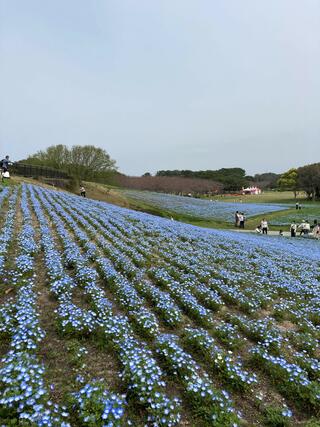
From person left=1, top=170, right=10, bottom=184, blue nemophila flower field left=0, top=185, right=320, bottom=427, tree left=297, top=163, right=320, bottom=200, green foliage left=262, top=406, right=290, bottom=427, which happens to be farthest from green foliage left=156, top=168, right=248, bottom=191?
green foliage left=262, top=406, right=290, bottom=427

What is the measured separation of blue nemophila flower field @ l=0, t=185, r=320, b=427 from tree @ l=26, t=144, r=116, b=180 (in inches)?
2750

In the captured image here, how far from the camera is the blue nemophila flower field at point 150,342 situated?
12.4 feet

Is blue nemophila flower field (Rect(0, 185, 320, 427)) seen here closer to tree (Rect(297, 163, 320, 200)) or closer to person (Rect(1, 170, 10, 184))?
person (Rect(1, 170, 10, 184))

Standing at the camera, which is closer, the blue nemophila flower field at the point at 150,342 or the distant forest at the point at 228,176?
the blue nemophila flower field at the point at 150,342

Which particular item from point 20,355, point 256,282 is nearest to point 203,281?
point 256,282

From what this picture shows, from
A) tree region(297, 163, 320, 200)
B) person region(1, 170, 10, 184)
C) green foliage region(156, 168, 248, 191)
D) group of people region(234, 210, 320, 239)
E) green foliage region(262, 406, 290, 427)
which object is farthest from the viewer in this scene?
green foliage region(156, 168, 248, 191)

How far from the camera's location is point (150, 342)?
5617 mm

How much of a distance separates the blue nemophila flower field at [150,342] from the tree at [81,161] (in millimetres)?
69857

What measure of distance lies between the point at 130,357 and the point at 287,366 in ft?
8.87

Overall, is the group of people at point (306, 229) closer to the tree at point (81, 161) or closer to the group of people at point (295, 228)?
the group of people at point (295, 228)

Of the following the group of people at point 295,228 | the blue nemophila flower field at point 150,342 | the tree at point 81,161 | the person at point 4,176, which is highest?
the tree at point 81,161

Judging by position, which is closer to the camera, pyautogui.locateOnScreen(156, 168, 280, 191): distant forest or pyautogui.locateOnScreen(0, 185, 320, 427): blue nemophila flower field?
pyautogui.locateOnScreen(0, 185, 320, 427): blue nemophila flower field

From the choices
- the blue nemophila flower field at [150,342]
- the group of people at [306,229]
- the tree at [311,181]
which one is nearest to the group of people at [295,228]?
the group of people at [306,229]

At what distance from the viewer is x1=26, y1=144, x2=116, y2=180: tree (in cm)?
7812
